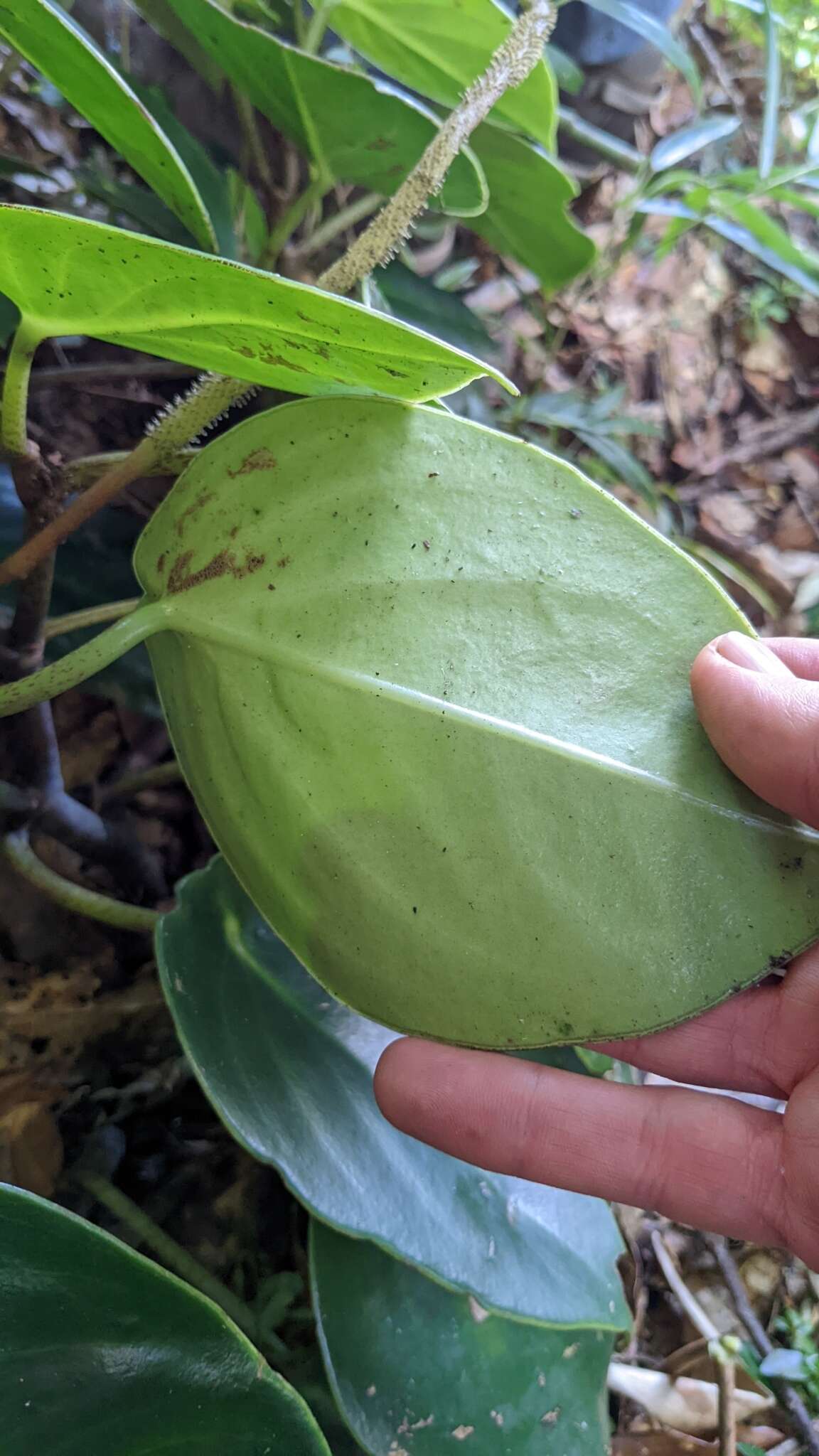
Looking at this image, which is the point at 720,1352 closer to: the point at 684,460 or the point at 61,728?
the point at 61,728

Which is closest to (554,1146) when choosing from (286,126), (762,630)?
(286,126)

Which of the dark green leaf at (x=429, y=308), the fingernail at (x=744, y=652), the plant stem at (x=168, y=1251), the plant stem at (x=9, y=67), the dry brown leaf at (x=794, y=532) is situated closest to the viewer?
the fingernail at (x=744, y=652)

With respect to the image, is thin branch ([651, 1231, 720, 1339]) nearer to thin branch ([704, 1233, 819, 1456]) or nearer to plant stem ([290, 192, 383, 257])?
thin branch ([704, 1233, 819, 1456])

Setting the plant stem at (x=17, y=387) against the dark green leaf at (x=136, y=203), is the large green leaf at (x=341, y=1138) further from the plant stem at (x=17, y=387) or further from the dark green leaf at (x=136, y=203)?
the dark green leaf at (x=136, y=203)

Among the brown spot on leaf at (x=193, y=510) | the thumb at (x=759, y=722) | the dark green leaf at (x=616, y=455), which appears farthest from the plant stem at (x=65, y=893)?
the dark green leaf at (x=616, y=455)

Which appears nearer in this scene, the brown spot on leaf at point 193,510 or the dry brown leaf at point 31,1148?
the brown spot on leaf at point 193,510
